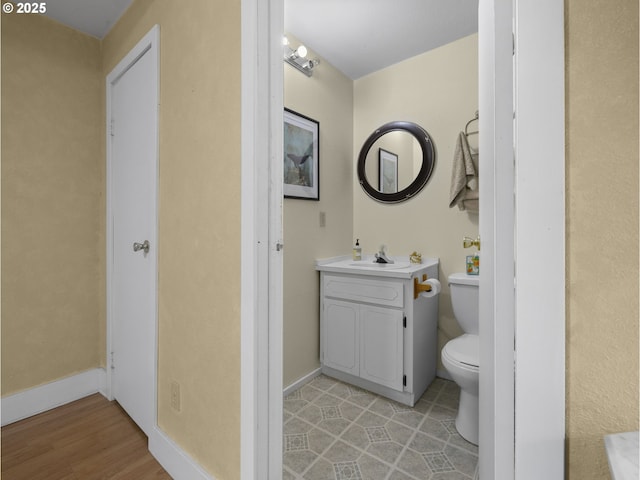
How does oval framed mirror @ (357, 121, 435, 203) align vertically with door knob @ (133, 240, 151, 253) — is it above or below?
above

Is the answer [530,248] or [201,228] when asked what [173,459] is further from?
[530,248]

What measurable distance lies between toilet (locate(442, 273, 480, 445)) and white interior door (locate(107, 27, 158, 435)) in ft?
5.13

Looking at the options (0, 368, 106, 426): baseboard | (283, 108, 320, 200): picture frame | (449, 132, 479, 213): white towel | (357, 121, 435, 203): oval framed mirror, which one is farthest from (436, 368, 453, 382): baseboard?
(0, 368, 106, 426): baseboard

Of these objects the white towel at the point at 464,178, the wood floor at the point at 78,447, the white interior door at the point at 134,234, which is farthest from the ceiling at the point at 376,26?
the wood floor at the point at 78,447

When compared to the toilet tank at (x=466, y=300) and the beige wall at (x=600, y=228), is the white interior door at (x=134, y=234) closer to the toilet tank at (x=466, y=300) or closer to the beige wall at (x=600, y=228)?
the beige wall at (x=600, y=228)

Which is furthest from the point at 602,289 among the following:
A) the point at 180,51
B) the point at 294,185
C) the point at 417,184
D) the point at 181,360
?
the point at 417,184

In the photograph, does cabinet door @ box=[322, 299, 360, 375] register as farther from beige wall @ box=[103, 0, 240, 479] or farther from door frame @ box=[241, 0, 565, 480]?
door frame @ box=[241, 0, 565, 480]

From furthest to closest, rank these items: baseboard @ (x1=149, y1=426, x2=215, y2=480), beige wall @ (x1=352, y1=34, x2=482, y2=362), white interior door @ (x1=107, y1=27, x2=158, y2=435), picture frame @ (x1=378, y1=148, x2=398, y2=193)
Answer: picture frame @ (x1=378, y1=148, x2=398, y2=193)
beige wall @ (x1=352, y1=34, x2=482, y2=362)
white interior door @ (x1=107, y1=27, x2=158, y2=435)
baseboard @ (x1=149, y1=426, x2=215, y2=480)

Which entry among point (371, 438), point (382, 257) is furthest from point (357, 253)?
point (371, 438)

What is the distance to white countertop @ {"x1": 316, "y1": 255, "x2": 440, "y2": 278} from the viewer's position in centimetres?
196

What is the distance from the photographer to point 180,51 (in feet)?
4.49

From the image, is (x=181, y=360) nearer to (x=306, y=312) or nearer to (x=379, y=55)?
(x=306, y=312)

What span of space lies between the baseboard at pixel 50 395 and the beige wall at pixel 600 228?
256cm

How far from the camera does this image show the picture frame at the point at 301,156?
2.13 meters
